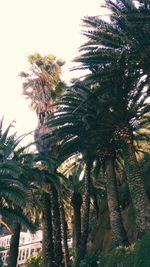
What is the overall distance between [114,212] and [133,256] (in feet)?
23.5

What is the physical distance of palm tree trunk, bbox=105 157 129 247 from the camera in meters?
16.4

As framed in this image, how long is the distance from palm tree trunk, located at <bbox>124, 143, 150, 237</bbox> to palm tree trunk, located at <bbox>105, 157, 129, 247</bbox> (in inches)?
78.1

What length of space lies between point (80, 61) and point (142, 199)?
873 cm

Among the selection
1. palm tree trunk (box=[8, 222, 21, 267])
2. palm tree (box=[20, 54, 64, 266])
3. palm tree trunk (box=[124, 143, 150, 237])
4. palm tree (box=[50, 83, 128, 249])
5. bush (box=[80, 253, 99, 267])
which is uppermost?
palm tree (box=[20, 54, 64, 266])

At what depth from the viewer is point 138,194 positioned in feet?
50.7

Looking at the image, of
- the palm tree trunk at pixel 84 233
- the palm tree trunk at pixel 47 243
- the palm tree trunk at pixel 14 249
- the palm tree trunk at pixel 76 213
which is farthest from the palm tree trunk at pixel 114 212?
the palm tree trunk at pixel 14 249

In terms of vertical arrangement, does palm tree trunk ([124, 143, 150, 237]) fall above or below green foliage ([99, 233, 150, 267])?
above

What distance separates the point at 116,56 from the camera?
15.4 meters

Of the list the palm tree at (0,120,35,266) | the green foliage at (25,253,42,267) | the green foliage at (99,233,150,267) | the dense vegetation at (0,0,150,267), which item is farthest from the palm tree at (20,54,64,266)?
the green foliage at (25,253,42,267)

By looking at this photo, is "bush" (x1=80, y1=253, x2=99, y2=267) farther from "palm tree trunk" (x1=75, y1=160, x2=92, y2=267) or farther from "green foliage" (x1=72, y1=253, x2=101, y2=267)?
"palm tree trunk" (x1=75, y1=160, x2=92, y2=267)

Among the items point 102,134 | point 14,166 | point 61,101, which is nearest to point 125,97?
point 102,134

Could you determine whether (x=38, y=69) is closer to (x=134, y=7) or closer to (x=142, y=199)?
(x=134, y=7)

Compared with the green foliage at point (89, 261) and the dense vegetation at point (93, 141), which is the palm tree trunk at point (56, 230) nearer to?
the dense vegetation at point (93, 141)

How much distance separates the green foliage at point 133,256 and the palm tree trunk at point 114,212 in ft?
13.1
